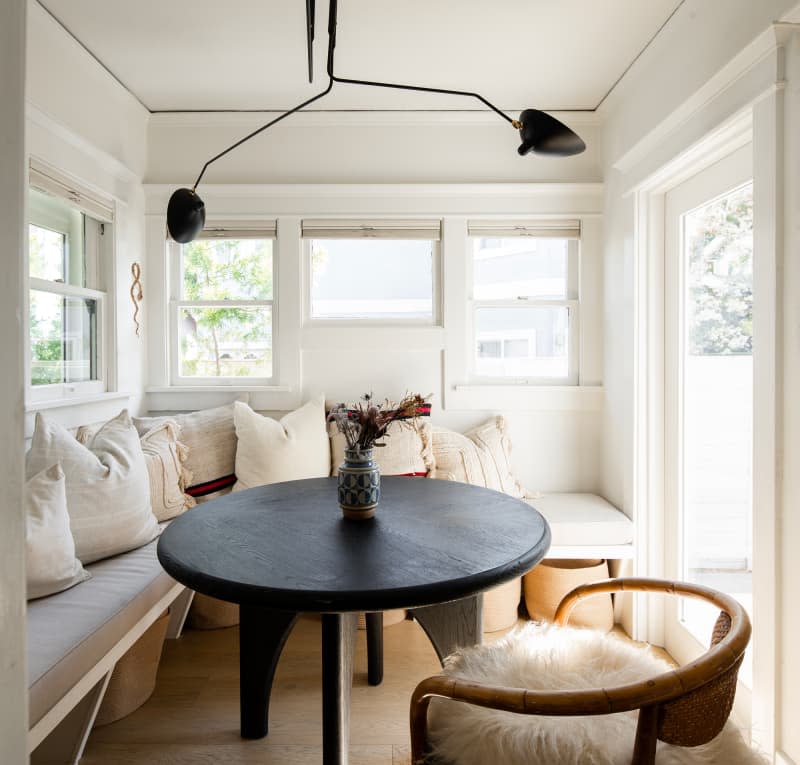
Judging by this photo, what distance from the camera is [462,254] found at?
329cm

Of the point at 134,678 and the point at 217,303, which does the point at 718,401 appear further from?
the point at 217,303

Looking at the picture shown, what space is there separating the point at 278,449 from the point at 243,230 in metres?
1.35

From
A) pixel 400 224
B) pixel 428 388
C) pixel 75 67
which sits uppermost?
pixel 75 67

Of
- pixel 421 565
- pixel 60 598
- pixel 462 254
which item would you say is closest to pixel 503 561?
pixel 421 565

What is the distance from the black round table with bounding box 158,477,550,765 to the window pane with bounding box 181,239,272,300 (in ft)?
5.40

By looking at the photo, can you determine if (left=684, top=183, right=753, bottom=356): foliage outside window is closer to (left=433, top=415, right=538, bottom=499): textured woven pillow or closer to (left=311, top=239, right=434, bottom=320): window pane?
(left=433, top=415, right=538, bottom=499): textured woven pillow

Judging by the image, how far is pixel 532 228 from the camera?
3285 mm

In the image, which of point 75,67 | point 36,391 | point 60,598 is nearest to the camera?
point 60,598

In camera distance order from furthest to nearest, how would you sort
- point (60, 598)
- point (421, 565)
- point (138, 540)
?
point (138, 540)
point (60, 598)
point (421, 565)

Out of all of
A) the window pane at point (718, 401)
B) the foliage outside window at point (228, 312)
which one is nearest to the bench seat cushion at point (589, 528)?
the window pane at point (718, 401)

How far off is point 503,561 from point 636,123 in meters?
2.36

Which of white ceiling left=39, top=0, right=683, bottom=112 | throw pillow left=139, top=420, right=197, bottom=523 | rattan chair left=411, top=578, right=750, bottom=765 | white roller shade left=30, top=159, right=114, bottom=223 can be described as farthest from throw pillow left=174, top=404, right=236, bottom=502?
rattan chair left=411, top=578, right=750, bottom=765

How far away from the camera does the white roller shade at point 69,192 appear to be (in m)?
2.36

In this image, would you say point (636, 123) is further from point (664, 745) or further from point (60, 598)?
Result: point (60, 598)
